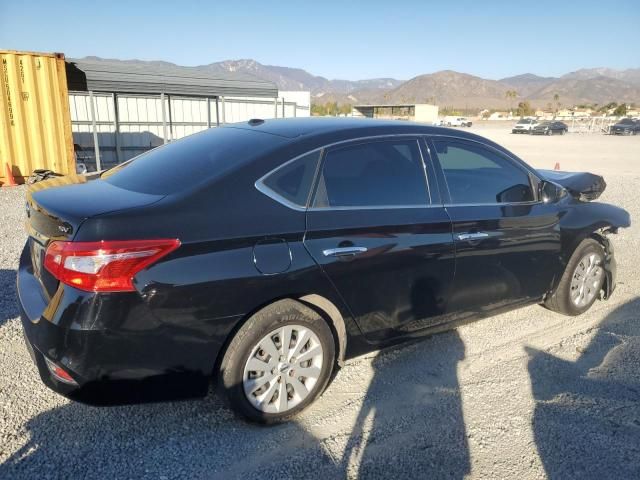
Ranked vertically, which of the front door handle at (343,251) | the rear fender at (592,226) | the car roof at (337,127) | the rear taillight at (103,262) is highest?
the car roof at (337,127)

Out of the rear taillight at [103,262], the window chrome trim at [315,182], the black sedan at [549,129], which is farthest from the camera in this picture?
the black sedan at [549,129]

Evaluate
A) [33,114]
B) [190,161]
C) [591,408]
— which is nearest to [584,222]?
[591,408]

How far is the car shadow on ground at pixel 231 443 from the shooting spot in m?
2.49

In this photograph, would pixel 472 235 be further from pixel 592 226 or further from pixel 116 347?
pixel 116 347

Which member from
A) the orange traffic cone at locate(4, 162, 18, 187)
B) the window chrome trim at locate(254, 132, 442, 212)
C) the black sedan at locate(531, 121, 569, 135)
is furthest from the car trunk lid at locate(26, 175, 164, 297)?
the black sedan at locate(531, 121, 569, 135)

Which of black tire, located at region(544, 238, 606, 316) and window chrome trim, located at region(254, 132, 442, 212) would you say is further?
black tire, located at region(544, 238, 606, 316)

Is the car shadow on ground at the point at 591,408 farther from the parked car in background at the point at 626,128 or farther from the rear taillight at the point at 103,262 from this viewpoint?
the parked car in background at the point at 626,128

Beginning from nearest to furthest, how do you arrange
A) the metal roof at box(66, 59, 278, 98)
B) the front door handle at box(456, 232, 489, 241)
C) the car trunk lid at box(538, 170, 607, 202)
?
the front door handle at box(456, 232, 489, 241) < the car trunk lid at box(538, 170, 607, 202) < the metal roof at box(66, 59, 278, 98)

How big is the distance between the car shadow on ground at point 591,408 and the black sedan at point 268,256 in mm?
651

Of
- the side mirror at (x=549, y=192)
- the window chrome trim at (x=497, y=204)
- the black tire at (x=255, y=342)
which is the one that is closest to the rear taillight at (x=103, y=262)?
the black tire at (x=255, y=342)

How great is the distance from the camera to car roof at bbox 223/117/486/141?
10.2ft

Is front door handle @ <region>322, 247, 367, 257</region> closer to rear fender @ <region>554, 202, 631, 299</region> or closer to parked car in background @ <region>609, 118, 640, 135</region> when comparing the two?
rear fender @ <region>554, 202, 631, 299</region>

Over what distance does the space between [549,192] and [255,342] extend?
275cm

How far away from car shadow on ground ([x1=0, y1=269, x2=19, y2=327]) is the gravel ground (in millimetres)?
138
